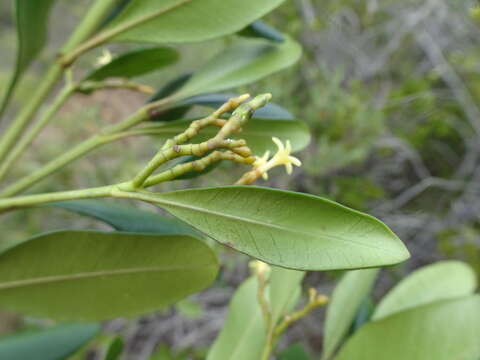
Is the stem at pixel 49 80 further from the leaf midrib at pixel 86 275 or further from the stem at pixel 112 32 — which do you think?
the leaf midrib at pixel 86 275

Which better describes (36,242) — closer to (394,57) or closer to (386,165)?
(386,165)

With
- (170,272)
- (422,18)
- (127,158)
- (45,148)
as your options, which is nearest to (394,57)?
(422,18)

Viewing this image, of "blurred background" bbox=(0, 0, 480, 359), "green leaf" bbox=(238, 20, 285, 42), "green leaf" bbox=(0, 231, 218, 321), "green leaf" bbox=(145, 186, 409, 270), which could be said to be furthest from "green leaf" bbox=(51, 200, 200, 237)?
"blurred background" bbox=(0, 0, 480, 359)

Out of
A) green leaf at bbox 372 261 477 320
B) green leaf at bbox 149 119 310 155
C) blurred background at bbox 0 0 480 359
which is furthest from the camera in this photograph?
blurred background at bbox 0 0 480 359

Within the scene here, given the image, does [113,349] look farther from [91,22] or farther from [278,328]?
[91,22]

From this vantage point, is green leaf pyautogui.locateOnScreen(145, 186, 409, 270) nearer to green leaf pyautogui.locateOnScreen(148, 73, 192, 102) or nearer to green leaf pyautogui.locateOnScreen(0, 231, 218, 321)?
green leaf pyautogui.locateOnScreen(0, 231, 218, 321)
